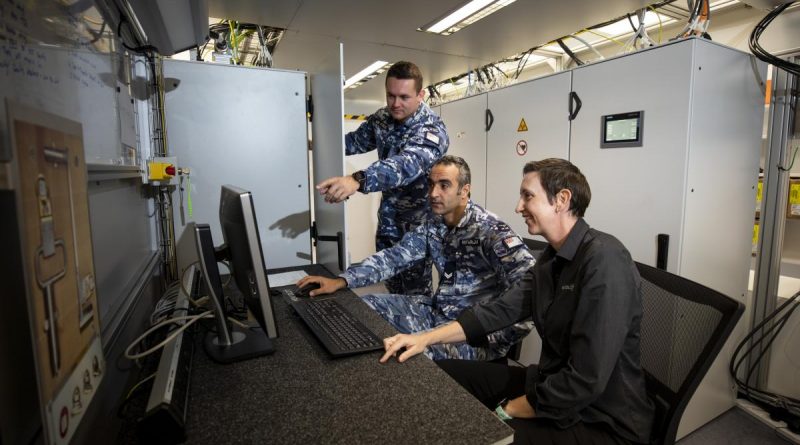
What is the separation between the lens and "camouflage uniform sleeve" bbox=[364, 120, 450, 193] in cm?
154

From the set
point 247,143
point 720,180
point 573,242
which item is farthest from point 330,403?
point 720,180

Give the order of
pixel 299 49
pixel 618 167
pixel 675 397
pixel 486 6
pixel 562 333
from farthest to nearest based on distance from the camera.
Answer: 1. pixel 299 49
2. pixel 486 6
3. pixel 618 167
4. pixel 562 333
5. pixel 675 397

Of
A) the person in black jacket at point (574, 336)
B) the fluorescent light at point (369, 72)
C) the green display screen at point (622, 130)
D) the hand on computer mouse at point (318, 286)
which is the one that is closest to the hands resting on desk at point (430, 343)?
the person in black jacket at point (574, 336)

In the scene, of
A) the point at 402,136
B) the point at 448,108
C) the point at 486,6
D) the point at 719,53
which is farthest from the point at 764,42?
the point at 402,136

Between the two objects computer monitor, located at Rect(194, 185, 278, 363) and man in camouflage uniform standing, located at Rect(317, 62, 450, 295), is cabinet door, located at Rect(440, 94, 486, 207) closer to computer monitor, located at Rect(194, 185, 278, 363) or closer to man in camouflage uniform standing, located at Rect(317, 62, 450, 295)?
man in camouflage uniform standing, located at Rect(317, 62, 450, 295)

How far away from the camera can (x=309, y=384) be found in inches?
33.2

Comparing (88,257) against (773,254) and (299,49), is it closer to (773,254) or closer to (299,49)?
(299,49)

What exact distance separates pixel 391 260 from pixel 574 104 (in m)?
1.40

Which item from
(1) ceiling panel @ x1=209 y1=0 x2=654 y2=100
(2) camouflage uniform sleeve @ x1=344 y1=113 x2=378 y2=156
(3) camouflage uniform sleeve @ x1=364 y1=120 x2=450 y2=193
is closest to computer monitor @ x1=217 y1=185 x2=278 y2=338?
(3) camouflage uniform sleeve @ x1=364 y1=120 x2=450 y2=193

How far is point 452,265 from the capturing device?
1681 mm

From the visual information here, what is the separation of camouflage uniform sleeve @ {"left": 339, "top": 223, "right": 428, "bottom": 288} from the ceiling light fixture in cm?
136

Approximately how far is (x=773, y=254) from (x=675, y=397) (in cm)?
185

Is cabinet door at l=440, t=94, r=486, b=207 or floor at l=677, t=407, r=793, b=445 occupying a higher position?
cabinet door at l=440, t=94, r=486, b=207

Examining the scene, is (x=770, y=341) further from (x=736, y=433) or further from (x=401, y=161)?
(x=401, y=161)
